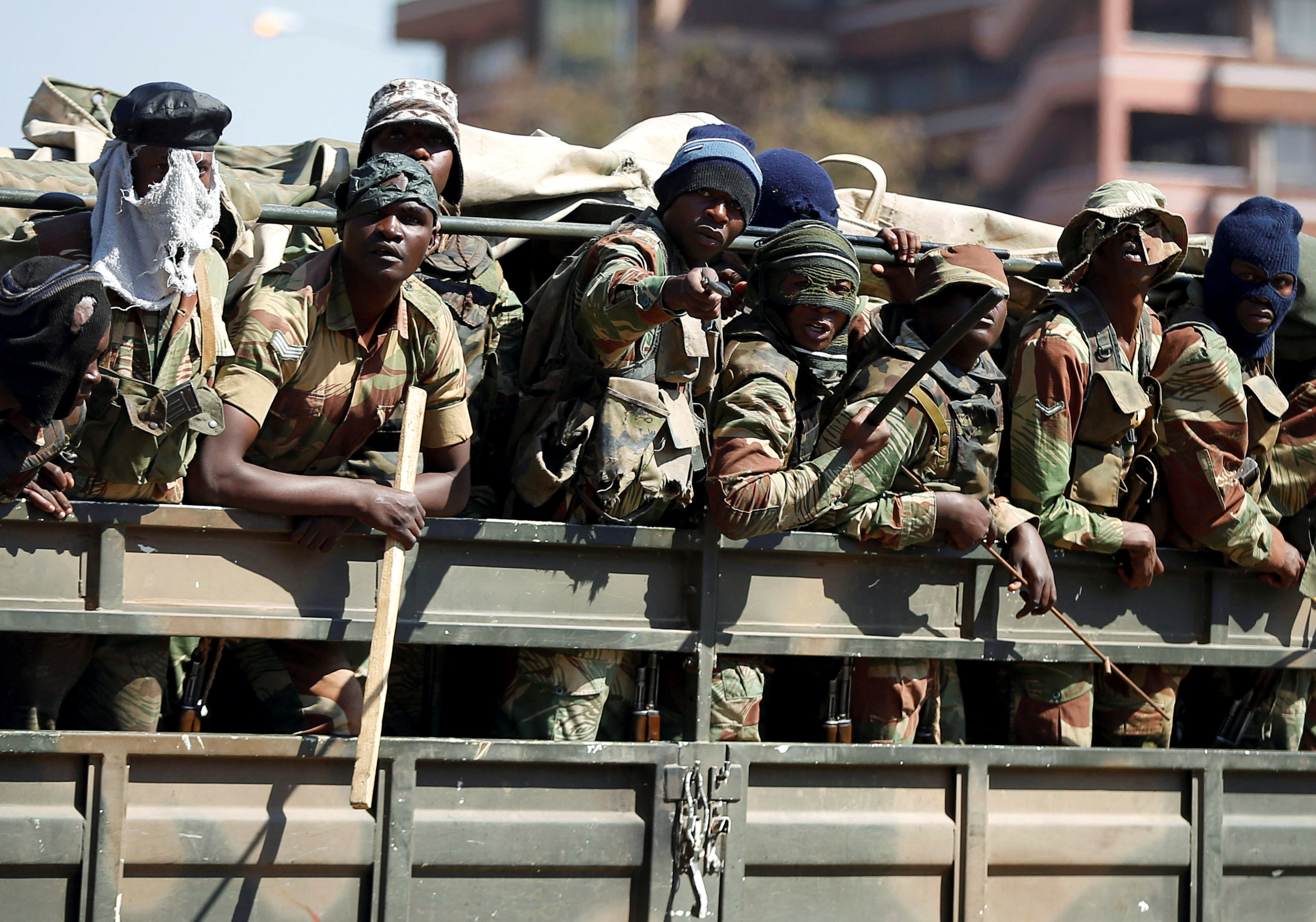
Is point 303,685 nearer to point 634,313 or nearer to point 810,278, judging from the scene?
point 634,313

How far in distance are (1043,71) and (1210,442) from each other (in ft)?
90.9

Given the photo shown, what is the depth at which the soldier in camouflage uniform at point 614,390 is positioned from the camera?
359 centimetres

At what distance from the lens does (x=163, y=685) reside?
353 cm

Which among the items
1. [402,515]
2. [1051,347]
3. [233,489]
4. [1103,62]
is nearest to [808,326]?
[1051,347]

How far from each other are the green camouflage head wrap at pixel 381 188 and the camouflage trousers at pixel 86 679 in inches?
42.1

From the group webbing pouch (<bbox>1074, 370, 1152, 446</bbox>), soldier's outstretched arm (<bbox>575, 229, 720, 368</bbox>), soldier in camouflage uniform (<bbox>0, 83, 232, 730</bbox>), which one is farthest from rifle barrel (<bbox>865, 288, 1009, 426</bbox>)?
soldier in camouflage uniform (<bbox>0, 83, 232, 730</bbox>)

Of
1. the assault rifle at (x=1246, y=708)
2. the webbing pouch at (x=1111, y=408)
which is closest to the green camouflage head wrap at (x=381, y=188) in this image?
the webbing pouch at (x=1111, y=408)

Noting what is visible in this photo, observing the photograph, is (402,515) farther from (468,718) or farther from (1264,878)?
(1264,878)

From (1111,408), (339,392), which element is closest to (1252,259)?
(1111,408)

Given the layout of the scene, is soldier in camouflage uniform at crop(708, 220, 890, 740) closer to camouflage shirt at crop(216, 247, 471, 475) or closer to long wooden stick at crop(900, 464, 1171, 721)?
long wooden stick at crop(900, 464, 1171, 721)

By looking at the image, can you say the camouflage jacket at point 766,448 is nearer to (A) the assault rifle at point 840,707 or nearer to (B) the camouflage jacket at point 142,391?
(A) the assault rifle at point 840,707

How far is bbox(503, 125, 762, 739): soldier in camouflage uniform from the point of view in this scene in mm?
3592

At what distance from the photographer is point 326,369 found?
3.63m

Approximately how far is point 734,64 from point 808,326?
966 inches
